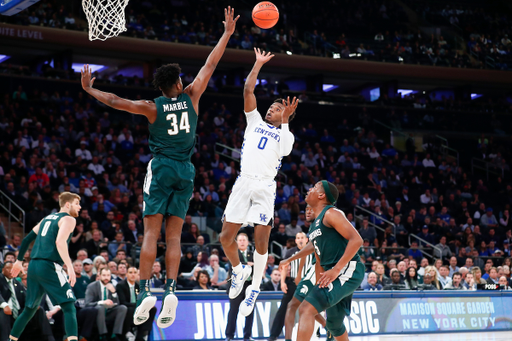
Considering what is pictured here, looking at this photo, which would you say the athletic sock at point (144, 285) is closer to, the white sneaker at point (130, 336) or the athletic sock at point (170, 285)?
the athletic sock at point (170, 285)

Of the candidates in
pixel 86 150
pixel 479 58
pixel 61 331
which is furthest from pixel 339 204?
pixel 479 58

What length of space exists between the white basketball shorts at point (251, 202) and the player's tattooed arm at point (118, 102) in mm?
2073

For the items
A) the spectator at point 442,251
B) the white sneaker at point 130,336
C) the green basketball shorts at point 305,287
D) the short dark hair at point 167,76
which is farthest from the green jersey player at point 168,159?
the spectator at point 442,251

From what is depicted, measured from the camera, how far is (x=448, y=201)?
80.6 feet

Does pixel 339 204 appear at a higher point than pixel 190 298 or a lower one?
higher

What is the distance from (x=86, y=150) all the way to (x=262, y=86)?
455 inches

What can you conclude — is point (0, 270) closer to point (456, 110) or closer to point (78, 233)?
point (78, 233)

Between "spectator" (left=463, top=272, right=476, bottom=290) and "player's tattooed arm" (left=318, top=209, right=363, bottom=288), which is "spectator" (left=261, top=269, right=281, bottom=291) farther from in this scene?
"player's tattooed arm" (left=318, top=209, right=363, bottom=288)

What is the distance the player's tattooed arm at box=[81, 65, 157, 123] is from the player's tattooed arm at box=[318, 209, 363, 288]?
7.84 ft

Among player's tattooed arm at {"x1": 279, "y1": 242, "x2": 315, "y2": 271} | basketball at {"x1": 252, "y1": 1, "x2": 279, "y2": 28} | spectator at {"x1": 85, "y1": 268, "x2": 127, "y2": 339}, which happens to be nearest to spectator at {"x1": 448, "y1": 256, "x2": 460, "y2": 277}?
spectator at {"x1": 85, "y1": 268, "x2": 127, "y2": 339}

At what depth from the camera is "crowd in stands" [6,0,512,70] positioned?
26141 millimetres

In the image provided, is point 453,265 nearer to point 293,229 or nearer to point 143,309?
point 293,229

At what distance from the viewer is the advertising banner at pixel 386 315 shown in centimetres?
1241

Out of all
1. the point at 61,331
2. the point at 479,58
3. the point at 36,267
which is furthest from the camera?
the point at 479,58
